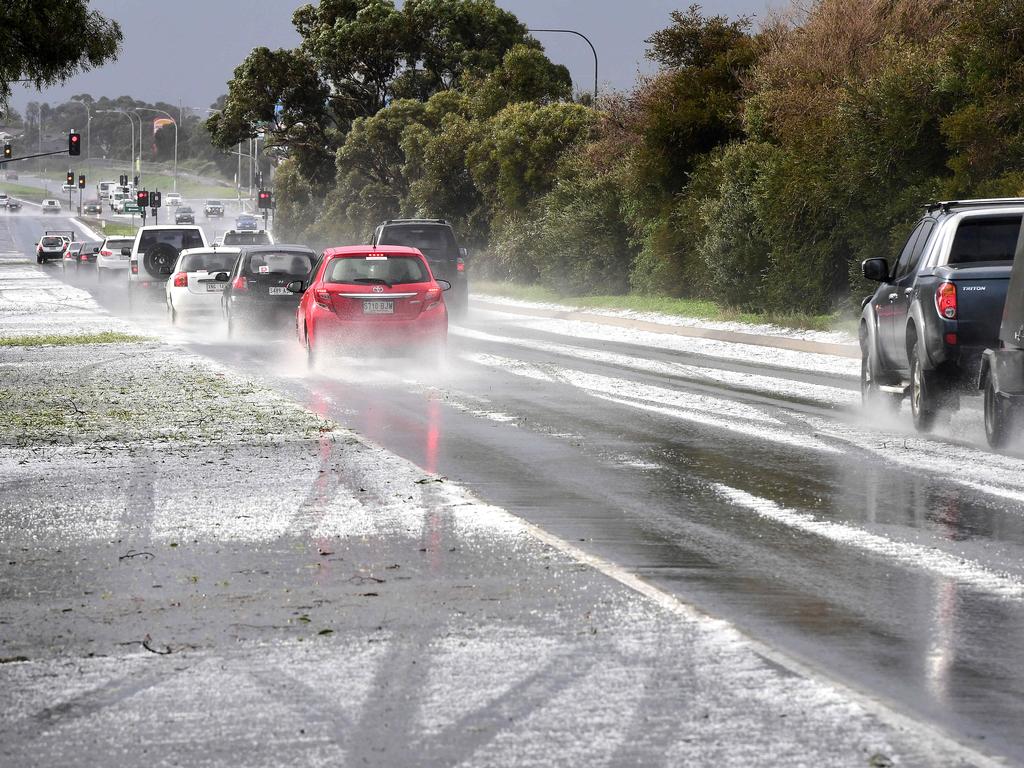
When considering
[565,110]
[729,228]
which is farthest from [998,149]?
[565,110]

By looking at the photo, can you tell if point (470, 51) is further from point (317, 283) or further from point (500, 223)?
point (317, 283)

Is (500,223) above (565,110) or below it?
below

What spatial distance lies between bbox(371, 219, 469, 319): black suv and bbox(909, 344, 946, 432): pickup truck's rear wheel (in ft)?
69.2

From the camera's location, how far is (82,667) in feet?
19.4

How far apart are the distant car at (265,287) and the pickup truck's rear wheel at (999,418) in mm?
15673

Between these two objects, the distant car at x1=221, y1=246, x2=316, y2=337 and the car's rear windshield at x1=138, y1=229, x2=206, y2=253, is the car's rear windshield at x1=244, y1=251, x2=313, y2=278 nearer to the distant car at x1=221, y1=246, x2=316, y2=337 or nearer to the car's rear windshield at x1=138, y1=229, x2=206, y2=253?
the distant car at x1=221, y1=246, x2=316, y2=337

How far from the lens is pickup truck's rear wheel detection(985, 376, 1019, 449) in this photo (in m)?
12.0

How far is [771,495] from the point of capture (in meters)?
10.1

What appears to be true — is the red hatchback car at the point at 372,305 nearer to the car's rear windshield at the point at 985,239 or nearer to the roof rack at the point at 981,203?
the roof rack at the point at 981,203

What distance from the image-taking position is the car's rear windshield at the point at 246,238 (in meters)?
52.6

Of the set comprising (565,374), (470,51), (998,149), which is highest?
(470,51)

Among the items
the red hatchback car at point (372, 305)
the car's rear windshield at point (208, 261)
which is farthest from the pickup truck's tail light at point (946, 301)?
the car's rear windshield at point (208, 261)

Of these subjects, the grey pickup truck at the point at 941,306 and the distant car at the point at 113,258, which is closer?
the grey pickup truck at the point at 941,306

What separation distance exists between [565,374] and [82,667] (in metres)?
14.4
